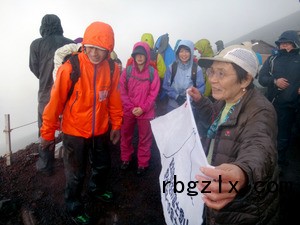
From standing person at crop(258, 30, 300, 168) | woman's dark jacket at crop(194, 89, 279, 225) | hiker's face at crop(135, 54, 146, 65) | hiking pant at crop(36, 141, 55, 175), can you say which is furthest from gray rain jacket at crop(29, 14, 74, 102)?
standing person at crop(258, 30, 300, 168)

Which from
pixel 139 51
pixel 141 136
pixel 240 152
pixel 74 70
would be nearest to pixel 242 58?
pixel 240 152

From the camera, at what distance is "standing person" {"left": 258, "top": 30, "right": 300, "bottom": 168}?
16.6 feet

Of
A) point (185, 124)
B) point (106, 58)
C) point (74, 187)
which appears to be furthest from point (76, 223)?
point (185, 124)

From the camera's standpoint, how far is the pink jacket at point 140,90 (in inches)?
210

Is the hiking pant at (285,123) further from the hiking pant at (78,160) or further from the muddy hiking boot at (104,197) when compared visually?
the muddy hiking boot at (104,197)

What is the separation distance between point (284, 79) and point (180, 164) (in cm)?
423

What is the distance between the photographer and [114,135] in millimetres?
4363

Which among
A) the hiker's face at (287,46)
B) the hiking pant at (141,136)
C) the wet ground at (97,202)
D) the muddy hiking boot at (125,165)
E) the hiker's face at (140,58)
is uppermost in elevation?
the hiker's face at (287,46)

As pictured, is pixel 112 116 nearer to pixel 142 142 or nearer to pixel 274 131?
pixel 142 142

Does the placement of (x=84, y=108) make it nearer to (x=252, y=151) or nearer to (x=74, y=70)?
(x=74, y=70)

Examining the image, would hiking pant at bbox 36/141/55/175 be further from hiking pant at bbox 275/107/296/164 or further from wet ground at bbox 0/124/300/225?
hiking pant at bbox 275/107/296/164

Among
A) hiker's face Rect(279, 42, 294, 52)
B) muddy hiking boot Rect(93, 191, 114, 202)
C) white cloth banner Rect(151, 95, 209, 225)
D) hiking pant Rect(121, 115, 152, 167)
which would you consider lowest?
muddy hiking boot Rect(93, 191, 114, 202)

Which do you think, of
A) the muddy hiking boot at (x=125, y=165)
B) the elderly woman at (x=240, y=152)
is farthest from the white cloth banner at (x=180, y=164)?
the muddy hiking boot at (x=125, y=165)

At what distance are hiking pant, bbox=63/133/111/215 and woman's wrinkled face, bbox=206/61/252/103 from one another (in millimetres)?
2312
